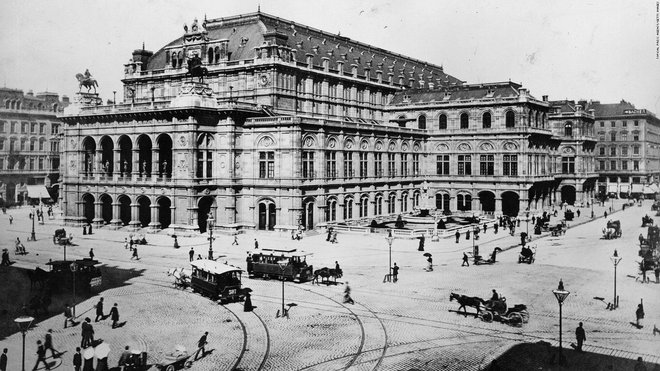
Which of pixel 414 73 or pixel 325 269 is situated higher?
pixel 414 73

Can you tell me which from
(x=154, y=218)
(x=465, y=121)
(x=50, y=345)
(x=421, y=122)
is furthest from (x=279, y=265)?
(x=421, y=122)

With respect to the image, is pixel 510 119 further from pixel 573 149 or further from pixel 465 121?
pixel 573 149

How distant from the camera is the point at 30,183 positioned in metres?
85.8

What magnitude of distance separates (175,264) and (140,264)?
2583mm

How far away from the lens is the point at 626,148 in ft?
366

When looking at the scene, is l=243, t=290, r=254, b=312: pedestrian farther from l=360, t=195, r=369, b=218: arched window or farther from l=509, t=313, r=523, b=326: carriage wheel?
l=360, t=195, r=369, b=218: arched window

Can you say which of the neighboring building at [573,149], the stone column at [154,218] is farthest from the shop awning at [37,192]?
the neighboring building at [573,149]

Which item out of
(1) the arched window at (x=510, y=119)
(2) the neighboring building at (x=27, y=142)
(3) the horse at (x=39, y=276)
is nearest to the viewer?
(3) the horse at (x=39, y=276)

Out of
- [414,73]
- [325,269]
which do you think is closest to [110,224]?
[325,269]

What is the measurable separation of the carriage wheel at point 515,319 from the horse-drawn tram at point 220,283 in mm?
13772

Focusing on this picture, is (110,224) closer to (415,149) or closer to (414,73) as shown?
(415,149)

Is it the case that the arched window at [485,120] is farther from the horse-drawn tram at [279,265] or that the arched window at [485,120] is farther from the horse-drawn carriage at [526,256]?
the horse-drawn tram at [279,265]

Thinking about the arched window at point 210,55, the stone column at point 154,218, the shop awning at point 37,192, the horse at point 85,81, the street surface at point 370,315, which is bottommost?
the street surface at point 370,315

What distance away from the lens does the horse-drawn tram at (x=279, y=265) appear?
36219 millimetres
